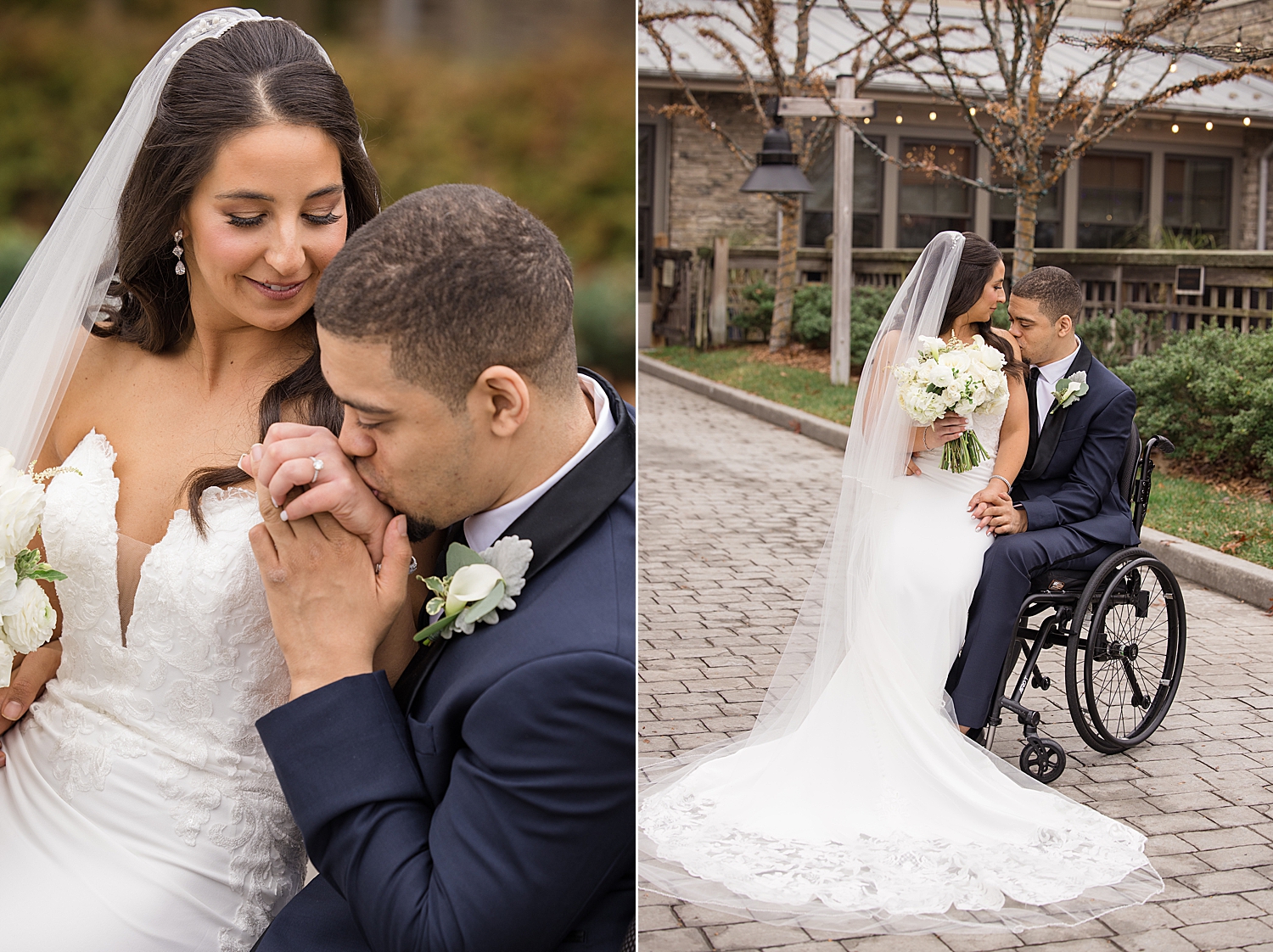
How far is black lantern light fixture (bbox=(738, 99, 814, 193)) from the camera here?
10.0 m

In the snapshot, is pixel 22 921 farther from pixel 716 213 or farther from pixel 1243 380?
pixel 716 213

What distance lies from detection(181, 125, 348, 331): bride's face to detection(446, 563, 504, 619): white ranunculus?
2.12 ft

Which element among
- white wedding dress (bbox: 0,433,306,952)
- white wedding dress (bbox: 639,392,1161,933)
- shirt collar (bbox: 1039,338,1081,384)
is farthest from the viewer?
shirt collar (bbox: 1039,338,1081,384)

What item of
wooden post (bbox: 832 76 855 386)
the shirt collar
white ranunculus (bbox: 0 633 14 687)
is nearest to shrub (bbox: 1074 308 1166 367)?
wooden post (bbox: 832 76 855 386)

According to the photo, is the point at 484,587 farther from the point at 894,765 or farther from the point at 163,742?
the point at 894,765

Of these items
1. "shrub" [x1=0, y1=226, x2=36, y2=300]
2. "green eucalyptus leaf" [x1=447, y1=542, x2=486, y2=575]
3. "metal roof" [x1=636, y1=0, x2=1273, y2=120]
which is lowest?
"green eucalyptus leaf" [x1=447, y1=542, x2=486, y2=575]

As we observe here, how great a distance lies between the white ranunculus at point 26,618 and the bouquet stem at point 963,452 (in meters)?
3.02

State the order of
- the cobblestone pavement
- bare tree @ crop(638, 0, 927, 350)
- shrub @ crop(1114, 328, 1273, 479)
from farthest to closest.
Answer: bare tree @ crop(638, 0, 927, 350) < shrub @ crop(1114, 328, 1273, 479) < the cobblestone pavement

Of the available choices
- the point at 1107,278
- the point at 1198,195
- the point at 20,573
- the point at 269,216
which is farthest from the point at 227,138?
the point at 1198,195

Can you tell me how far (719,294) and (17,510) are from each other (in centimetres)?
1391

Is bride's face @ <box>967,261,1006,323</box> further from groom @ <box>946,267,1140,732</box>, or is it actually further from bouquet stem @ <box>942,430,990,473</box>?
bouquet stem @ <box>942,430,990,473</box>

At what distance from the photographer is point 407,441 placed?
162 cm

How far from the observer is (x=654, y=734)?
4438 mm

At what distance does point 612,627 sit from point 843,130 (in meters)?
11.4
